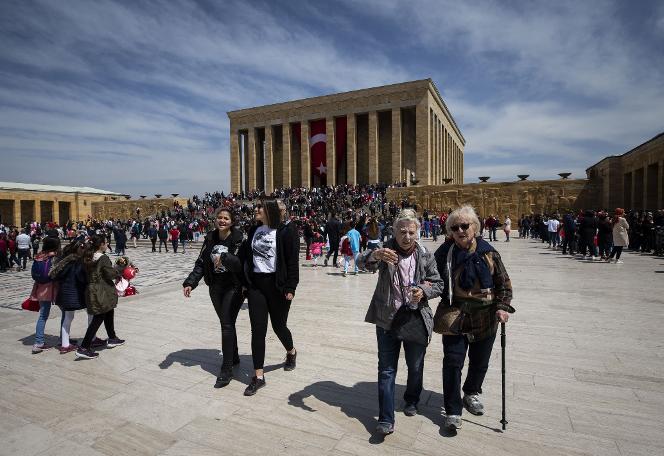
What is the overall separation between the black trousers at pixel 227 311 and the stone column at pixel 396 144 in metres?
34.2

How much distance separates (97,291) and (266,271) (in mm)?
2338

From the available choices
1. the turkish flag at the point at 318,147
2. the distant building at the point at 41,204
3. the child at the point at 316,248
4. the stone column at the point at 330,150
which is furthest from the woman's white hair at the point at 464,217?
the distant building at the point at 41,204

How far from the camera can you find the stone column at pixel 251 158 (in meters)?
43.9

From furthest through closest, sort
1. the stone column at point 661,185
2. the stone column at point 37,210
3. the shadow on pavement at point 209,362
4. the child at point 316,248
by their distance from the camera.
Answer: the stone column at point 37,210 → the stone column at point 661,185 → the child at point 316,248 → the shadow on pavement at point 209,362

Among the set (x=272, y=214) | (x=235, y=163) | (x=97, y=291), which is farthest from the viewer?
(x=235, y=163)

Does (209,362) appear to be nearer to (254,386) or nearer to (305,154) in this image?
(254,386)

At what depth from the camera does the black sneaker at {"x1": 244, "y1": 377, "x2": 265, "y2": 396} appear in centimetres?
328

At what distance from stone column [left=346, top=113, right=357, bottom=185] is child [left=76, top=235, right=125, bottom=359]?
34.2m

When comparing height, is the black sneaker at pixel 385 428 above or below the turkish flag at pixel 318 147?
below

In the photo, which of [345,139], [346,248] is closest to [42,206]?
[345,139]

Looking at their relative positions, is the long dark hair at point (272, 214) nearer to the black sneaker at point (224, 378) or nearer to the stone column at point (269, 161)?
the black sneaker at point (224, 378)

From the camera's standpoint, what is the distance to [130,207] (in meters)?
44.5

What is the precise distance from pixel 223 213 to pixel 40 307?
2.90 metres

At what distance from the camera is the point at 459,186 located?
28.0 m
